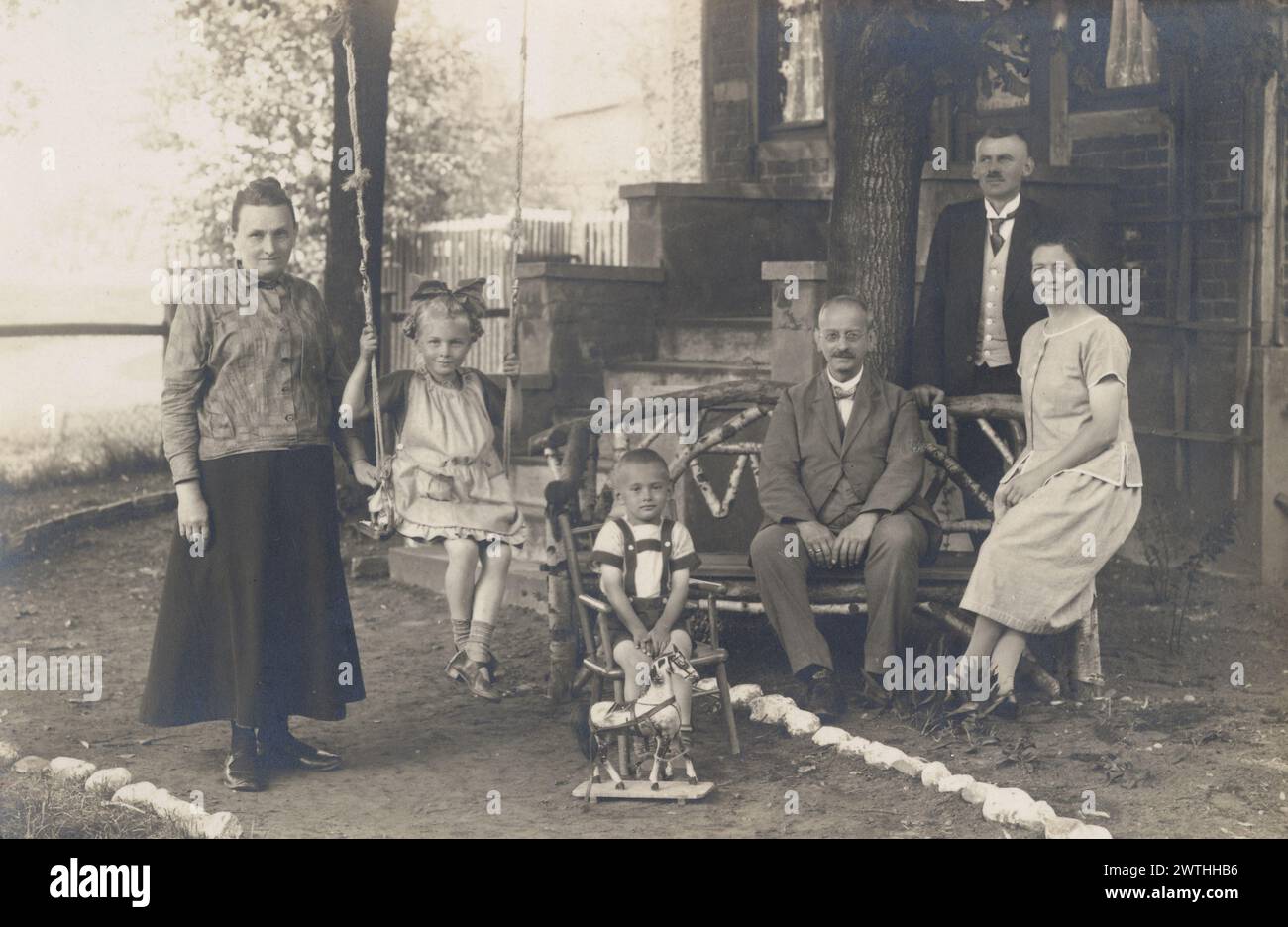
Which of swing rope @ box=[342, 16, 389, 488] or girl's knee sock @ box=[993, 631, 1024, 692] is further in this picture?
girl's knee sock @ box=[993, 631, 1024, 692]

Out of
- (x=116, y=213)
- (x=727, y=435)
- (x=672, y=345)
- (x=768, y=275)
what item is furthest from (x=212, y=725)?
(x=116, y=213)

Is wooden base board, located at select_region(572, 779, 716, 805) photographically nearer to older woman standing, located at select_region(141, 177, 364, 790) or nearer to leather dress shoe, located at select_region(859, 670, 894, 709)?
older woman standing, located at select_region(141, 177, 364, 790)

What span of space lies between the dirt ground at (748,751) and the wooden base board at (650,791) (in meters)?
0.04

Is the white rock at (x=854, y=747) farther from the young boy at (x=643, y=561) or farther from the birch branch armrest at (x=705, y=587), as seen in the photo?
the birch branch armrest at (x=705, y=587)

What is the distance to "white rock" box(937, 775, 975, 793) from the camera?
5.33m

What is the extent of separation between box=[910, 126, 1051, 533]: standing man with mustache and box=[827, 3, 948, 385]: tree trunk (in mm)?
128

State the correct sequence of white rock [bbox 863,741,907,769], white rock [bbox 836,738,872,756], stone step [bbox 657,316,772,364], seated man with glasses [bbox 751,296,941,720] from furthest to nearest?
stone step [bbox 657,316,772,364]
seated man with glasses [bbox 751,296,941,720]
white rock [bbox 836,738,872,756]
white rock [bbox 863,741,907,769]

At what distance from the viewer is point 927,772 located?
5.48 meters

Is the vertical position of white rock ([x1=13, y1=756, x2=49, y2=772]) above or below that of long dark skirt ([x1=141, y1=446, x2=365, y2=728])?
below

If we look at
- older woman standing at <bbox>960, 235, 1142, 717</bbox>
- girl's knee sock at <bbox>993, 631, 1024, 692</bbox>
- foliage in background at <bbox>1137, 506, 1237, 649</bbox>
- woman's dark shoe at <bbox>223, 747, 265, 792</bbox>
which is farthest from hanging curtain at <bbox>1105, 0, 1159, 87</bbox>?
woman's dark shoe at <bbox>223, 747, 265, 792</bbox>

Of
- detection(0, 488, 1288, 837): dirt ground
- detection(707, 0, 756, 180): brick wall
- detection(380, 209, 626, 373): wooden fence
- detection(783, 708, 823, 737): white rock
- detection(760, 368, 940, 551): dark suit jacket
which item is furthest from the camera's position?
detection(380, 209, 626, 373): wooden fence

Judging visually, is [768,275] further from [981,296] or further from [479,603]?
[479,603]

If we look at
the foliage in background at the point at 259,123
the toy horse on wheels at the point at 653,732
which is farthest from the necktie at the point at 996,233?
the foliage in background at the point at 259,123

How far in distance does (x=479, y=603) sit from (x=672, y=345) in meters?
3.66
